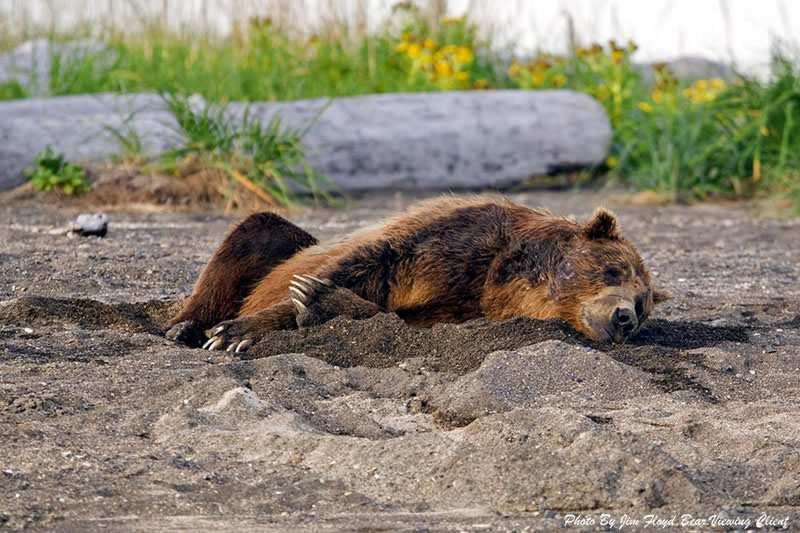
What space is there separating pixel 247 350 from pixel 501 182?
7081mm

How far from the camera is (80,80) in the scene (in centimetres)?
1150

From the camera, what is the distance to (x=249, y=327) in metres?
4.85

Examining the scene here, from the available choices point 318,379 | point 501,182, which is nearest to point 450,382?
point 318,379

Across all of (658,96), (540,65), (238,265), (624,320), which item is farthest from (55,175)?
(658,96)

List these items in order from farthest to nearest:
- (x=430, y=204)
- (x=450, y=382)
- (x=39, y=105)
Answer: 1. (x=39, y=105)
2. (x=430, y=204)
3. (x=450, y=382)

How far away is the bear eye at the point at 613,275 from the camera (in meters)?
4.96

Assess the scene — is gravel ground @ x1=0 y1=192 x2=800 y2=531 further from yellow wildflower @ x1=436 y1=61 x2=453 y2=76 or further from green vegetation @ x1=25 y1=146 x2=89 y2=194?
yellow wildflower @ x1=436 y1=61 x2=453 y2=76

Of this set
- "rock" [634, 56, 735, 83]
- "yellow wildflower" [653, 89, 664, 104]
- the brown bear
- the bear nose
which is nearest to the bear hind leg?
the brown bear

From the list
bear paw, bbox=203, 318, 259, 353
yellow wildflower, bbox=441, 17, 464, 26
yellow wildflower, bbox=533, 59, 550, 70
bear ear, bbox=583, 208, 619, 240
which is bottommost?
bear paw, bbox=203, 318, 259, 353

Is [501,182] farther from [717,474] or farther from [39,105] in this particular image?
[717,474]

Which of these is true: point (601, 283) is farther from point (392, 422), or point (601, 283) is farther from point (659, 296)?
point (392, 422)

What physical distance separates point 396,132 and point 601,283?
6.14 metres

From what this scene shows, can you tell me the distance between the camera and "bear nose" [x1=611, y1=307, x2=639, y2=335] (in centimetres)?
475

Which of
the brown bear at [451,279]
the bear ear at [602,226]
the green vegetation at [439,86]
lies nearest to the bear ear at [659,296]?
the brown bear at [451,279]
